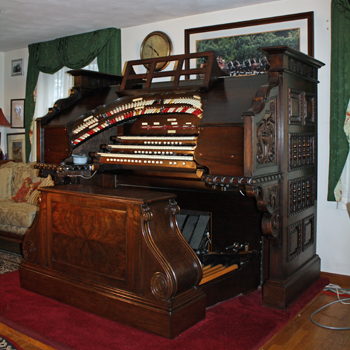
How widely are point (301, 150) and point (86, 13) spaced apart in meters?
2.74

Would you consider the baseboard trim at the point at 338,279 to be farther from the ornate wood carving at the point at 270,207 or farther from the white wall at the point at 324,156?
the ornate wood carving at the point at 270,207

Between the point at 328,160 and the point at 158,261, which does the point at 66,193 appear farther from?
the point at 328,160

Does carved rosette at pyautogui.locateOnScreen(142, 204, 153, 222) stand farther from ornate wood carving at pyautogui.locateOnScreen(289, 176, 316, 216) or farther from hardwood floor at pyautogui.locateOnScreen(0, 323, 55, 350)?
ornate wood carving at pyautogui.locateOnScreen(289, 176, 316, 216)

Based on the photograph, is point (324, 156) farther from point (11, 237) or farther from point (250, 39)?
point (11, 237)

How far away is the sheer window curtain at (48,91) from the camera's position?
564 centimetres

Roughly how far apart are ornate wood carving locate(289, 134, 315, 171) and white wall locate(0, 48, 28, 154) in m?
4.53

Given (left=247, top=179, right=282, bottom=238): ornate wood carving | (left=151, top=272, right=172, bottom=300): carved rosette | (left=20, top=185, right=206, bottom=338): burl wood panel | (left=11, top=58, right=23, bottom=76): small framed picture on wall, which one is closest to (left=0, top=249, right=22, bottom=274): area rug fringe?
(left=20, top=185, right=206, bottom=338): burl wood panel

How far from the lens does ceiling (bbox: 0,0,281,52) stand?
3.89 m

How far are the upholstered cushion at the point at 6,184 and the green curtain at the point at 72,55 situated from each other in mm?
732

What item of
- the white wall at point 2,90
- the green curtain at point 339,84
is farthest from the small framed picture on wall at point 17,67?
the green curtain at point 339,84

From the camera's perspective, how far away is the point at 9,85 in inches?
250

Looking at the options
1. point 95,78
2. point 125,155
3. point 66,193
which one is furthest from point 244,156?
point 95,78

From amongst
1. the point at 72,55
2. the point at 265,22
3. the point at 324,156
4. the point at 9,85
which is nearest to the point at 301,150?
the point at 324,156

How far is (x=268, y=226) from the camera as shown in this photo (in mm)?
2559
